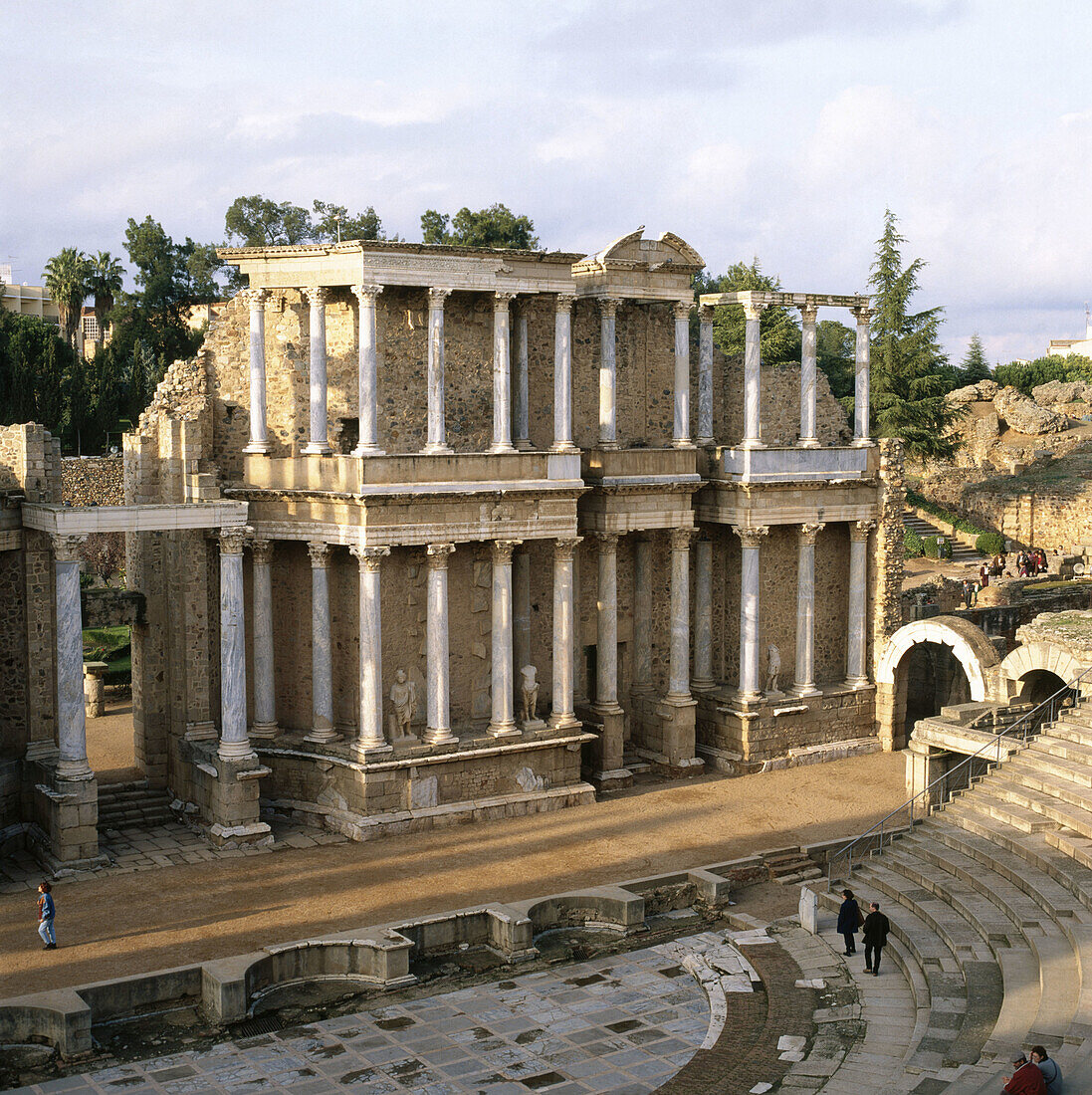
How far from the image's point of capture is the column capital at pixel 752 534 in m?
29.2

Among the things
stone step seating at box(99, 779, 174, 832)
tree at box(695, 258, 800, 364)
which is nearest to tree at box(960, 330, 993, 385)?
tree at box(695, 258, 800, 364)

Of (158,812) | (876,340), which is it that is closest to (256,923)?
(158,812)

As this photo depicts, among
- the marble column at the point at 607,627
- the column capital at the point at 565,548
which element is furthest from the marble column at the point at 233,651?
Answer: the marble column at the point at 607,627

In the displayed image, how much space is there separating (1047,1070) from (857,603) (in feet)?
59.1

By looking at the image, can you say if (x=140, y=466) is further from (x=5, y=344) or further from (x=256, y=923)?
(x=5, y=344)

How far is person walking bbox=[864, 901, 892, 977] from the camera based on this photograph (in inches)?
745

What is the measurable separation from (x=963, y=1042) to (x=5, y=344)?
43.7 metres

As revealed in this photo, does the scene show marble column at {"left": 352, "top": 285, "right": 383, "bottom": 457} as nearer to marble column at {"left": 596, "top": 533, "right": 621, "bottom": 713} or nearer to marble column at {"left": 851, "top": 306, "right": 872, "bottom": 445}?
marble column at {"left": 596, "top": 533, "right": 621, "bottom": 713}

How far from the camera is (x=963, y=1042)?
15.9 meters

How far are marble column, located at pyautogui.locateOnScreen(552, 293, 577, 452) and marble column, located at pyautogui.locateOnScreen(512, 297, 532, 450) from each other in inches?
38.9

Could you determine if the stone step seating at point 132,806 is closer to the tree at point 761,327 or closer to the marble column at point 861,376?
the marble column at point 861,376

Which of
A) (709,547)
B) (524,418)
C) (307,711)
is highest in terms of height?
(524,418)

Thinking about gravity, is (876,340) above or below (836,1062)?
above

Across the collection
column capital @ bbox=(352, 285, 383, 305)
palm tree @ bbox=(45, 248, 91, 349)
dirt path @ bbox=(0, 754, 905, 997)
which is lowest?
dirt path @ bbox=(0, 754, 905, 997)
